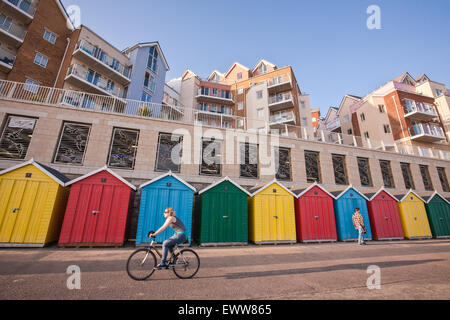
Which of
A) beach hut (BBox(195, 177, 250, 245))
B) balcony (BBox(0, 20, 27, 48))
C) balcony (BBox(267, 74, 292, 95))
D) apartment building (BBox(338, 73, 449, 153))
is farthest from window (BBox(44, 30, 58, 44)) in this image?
apartment building (BBox(338, 73, 449, 153))

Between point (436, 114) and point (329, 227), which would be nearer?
point (329, 227)

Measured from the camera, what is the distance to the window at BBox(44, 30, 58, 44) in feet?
70.1

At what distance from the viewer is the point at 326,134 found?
706 inches

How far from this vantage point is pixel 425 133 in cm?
2352

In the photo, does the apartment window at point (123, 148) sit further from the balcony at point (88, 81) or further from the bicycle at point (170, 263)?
the balcony at point (88, 81)

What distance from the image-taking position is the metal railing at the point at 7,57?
18.0m

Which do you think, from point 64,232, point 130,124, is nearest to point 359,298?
point 64,232

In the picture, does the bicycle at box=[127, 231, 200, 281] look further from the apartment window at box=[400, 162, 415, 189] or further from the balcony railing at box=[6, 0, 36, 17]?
the balcony railing at box=[6, 0, 36, 17]

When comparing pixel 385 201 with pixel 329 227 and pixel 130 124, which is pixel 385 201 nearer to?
pixel 329 227

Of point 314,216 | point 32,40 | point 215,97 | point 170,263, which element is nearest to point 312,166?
point 314,216

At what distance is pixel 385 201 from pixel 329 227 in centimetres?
490

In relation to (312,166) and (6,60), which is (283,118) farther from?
(6,60)

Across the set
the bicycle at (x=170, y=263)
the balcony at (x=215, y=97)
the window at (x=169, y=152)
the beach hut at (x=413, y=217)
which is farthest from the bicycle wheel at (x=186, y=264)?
the balcony at (x=215, y=97)
